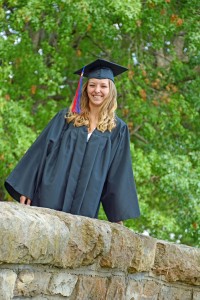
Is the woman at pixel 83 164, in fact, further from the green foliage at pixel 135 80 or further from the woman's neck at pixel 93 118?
the green foliage at pixel 135 80

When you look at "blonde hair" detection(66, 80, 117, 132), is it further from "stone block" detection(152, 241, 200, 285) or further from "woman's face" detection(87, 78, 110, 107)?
"stone block" detection(152, 241, 200, 285)

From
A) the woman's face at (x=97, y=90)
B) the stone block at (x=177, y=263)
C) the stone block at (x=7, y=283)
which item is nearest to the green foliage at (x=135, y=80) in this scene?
the woman's face at (x=97, y=90)

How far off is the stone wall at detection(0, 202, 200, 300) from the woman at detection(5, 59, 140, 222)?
2.08ft

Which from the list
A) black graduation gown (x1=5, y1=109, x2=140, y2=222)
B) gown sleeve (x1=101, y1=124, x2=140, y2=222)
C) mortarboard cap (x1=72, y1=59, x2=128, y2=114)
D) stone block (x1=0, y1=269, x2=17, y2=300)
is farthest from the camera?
mortarboard cap (x1=72, y1=59, x2=128, y2=114)

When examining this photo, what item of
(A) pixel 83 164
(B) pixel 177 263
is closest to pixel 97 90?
(A) pixel 83 164

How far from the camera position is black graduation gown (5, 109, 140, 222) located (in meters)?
5.04

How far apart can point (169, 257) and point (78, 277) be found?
3.19 ft

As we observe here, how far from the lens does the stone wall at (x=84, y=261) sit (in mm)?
3143

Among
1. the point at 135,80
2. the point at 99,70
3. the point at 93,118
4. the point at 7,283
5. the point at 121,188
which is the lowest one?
the point at 7,283

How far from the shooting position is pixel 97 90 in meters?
5.27

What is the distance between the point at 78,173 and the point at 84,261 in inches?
55.0

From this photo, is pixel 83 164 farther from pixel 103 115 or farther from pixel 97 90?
pixel 97 90

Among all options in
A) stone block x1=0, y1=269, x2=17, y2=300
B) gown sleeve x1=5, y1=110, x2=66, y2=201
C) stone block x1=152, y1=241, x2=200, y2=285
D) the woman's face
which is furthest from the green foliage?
stone block x1=0, y1=269, x2=17, y2=300

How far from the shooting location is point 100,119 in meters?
5.21
